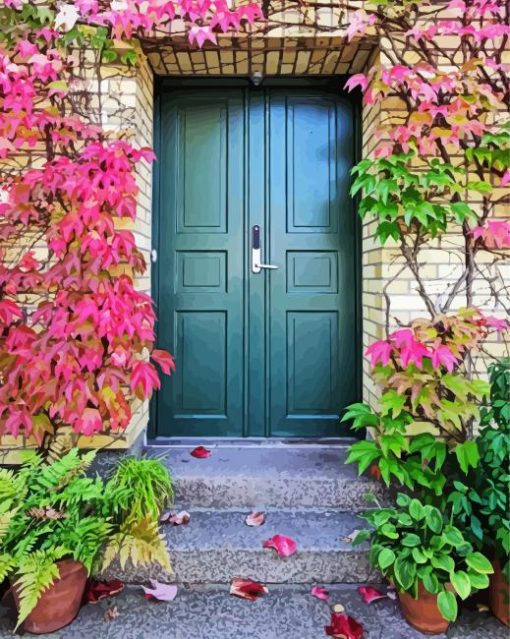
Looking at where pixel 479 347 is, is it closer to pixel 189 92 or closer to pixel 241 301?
pixel 241 301

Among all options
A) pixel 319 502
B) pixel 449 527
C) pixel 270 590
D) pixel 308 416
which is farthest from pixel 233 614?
pixel 308 416

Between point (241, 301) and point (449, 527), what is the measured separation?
58.3 inches

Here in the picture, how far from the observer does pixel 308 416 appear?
8.43 ft

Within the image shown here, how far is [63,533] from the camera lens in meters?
1.66

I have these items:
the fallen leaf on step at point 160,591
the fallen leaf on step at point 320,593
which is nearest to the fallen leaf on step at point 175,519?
the fallen leaf on step at point 160,591

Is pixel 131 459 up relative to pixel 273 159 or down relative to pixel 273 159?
down

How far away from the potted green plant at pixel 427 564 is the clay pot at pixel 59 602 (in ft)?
3.53

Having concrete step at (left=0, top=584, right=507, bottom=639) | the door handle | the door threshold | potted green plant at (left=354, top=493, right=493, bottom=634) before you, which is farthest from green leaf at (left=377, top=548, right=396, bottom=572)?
the door handle

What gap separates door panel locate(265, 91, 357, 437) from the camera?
101 inches

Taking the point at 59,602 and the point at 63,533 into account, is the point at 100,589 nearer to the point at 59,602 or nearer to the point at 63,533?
the point at 59,602

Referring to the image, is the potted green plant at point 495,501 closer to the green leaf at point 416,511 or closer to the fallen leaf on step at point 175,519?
the green leaf at point 416,511

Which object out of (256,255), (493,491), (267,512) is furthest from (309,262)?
(493,491)

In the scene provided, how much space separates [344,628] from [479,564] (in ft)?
1.67

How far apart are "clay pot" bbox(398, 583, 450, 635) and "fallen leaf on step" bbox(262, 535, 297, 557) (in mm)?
444
